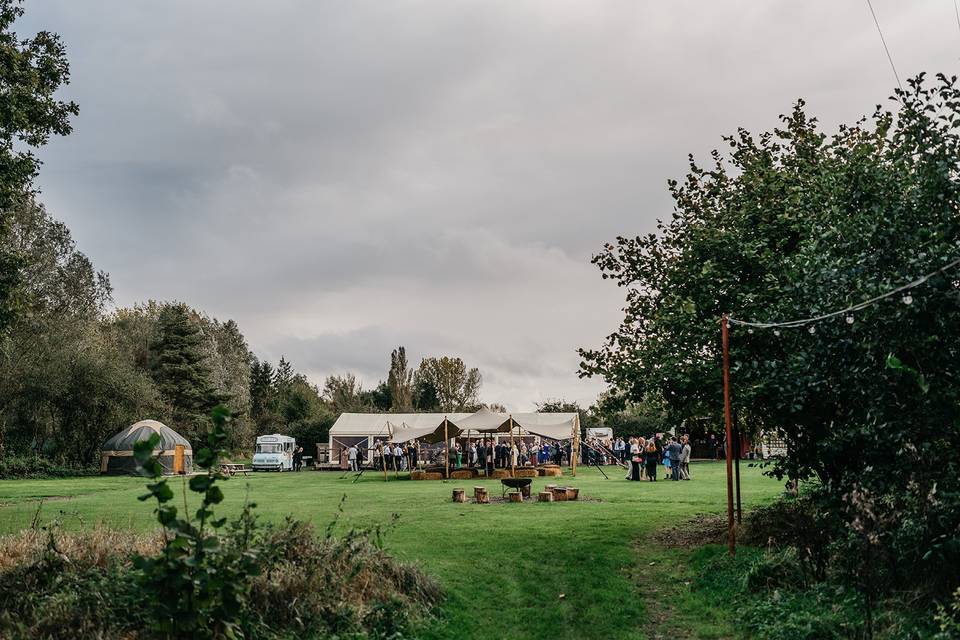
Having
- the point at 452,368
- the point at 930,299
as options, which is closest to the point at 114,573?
the point at 930,299

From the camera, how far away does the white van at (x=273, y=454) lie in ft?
171

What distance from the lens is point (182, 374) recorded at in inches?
2253

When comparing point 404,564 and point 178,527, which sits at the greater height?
point 178,527

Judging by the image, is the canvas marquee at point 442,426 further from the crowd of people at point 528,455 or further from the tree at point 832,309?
the tree at point 832,309

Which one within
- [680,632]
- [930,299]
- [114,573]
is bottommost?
[680,632]

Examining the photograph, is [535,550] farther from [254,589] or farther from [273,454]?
[273,454]

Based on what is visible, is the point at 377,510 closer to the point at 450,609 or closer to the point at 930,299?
the point at 450,609

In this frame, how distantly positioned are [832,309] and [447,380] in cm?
Result: 7826

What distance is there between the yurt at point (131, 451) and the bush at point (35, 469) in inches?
44.0

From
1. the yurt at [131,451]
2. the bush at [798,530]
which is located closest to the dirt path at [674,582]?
the bush at [798,530]

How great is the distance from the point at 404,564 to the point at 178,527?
406 centimetres

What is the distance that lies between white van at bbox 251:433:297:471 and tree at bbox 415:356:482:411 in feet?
103

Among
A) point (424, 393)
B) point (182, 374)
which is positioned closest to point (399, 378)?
point (424, 393)

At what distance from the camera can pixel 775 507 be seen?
1314 cm
